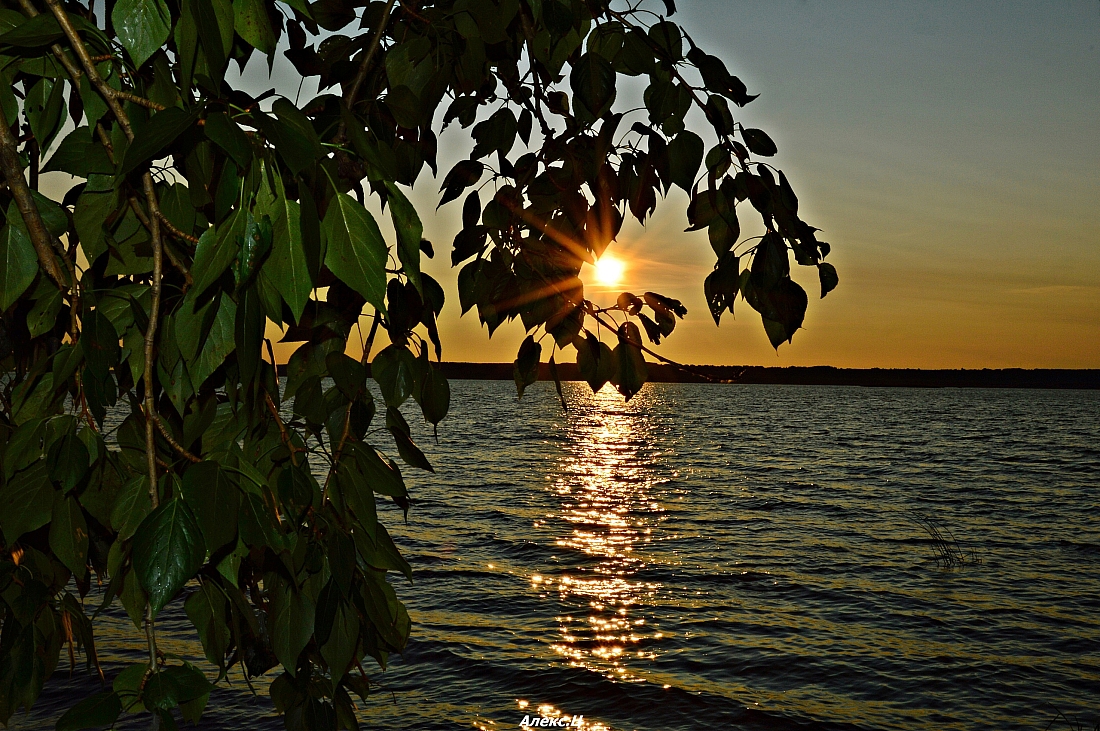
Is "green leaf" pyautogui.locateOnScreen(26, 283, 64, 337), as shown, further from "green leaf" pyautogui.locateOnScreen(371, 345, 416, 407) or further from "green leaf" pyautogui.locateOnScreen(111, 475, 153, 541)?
"green leaf" pyautogui.locateOnScreen(371, 345, 416, 407)

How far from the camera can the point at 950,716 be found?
1313 centimetres

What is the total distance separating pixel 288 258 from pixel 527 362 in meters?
0.93

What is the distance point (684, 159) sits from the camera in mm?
1290

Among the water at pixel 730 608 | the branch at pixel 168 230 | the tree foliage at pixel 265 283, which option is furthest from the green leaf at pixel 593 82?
the water at pixel 730 608

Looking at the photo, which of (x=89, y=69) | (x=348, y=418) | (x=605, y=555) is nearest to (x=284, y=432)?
(x=348, y=418)

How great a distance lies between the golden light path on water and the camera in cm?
1567

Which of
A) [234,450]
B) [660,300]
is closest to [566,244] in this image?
[660,300]

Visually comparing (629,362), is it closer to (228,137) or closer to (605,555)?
(228,137)

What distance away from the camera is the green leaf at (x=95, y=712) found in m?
0.85

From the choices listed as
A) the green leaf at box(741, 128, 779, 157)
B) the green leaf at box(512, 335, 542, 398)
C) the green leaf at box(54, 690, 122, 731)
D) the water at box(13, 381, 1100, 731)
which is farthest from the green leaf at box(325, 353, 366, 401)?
the water at box(13, 381, 1100, 731)

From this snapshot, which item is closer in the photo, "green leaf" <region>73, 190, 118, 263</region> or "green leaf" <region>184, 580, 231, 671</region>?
"green leaf" <region>73, 190, 118, 263</region>

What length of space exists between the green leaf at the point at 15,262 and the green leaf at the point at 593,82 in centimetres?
83

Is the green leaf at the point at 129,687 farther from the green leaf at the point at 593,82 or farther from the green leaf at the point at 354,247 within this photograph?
the green leaf at the point at 593,82

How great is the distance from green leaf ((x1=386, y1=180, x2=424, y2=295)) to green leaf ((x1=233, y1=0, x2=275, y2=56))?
0.22m
